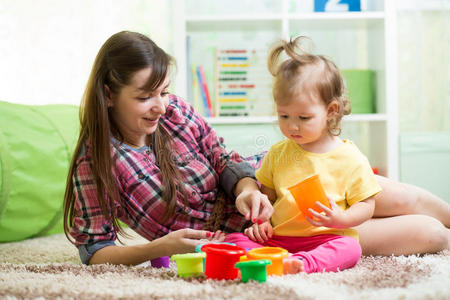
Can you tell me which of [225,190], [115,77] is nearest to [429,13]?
[225,190]

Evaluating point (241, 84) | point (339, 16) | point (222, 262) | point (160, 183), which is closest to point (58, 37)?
point (241, 84)

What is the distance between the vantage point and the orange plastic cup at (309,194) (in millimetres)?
1061

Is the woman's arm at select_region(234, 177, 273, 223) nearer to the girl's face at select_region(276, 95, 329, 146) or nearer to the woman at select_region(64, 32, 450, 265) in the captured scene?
the woman at select_region(64, 32, 450, 265)

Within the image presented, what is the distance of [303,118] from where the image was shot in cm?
108

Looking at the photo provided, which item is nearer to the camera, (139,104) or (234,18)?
(139,104)

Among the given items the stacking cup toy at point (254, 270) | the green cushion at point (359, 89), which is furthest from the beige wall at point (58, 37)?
the stacking cup toy at point (254, 270)

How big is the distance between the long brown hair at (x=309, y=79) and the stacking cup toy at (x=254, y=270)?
0.36 meters

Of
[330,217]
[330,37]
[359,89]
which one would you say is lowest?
[330,217]

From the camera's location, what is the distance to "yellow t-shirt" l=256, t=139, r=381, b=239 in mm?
1096

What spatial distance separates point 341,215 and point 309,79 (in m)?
0.28

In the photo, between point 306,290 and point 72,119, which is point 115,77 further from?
point 72,119

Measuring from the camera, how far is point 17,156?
1.73 meters

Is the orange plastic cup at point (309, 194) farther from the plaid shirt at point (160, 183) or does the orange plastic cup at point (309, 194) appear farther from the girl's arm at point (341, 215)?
the plaid shirt at point (160, 183)

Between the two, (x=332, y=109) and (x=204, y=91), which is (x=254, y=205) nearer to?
(x=332, y=109)
